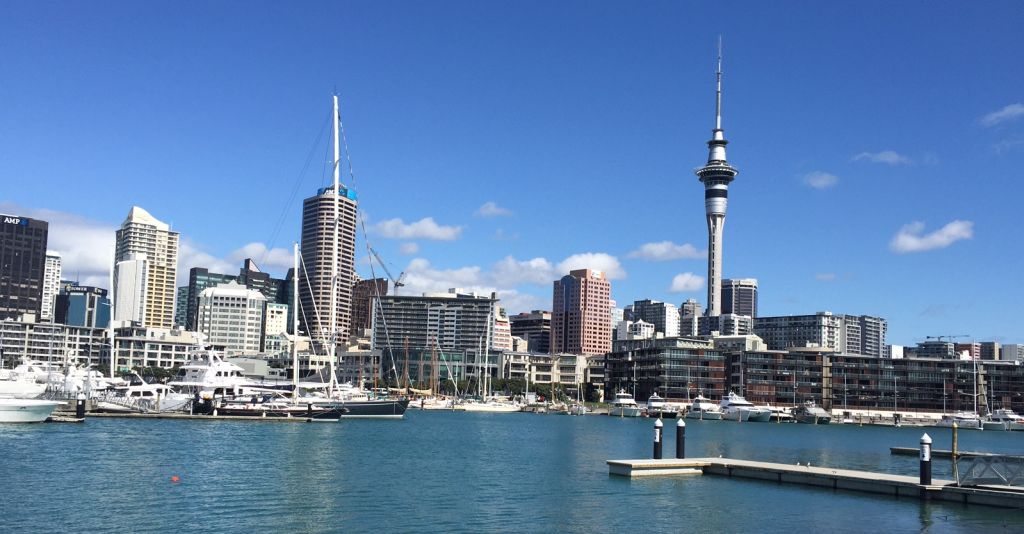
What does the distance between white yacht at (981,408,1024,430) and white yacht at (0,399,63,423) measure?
549ft

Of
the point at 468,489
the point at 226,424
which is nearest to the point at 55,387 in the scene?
the point at 226,424

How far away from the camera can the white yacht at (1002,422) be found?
188750mm

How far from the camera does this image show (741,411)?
181125 millimetres

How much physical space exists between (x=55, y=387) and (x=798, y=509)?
Result: 10243cm

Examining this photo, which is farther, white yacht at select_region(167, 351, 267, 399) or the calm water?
white yacht at select_region(167, 351, 267, 399)

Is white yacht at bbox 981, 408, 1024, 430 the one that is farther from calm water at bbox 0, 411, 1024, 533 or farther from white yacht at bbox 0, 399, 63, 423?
white yacht at bbox 0, 399, 63, 423

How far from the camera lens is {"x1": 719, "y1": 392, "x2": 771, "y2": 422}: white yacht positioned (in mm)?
181125

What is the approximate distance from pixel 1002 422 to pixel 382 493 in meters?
173

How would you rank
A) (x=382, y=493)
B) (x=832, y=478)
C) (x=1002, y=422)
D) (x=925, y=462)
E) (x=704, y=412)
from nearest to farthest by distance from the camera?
(x=925, y=462) → (x=382, y=493) → (x=832, y=478) → (x=704, y=412) → (x=1002, y=422)

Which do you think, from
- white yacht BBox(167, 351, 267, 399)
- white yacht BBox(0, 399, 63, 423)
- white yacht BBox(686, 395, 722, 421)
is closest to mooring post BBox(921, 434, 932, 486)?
white yacht BBox(0, 399, 63, 423)

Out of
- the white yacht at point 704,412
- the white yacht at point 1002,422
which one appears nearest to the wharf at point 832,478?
the white yacht at point 704,412

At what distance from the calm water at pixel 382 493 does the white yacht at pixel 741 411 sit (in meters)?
100

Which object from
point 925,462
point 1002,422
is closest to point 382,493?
point 925,462

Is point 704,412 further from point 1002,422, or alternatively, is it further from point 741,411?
point 1002,422
